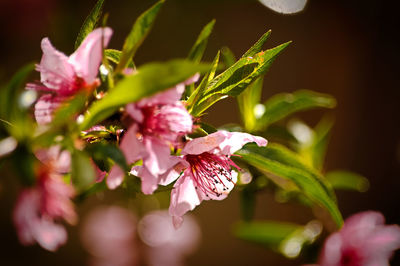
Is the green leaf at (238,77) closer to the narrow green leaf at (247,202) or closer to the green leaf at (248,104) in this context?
the green leaf at (248,104)

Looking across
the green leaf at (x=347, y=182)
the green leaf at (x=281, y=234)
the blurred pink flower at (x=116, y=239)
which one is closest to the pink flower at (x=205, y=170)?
the green leaf at (x=281, y=234)

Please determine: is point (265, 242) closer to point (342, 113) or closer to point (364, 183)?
point (364, 183)

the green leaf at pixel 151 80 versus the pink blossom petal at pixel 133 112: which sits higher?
the green leaf at pixel 151 80

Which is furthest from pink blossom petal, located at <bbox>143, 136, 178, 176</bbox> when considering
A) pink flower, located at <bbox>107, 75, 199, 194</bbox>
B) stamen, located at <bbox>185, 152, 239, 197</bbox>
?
stamen, located at <bbox>185, 152, 239, 197</bbox>

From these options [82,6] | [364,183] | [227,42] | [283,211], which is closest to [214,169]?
[364,183]

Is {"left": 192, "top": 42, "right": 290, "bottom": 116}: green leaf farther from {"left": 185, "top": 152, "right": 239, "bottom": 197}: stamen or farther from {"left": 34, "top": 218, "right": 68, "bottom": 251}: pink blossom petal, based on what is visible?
{"left": 34, "top": 218, "right": 68, "bottom": 251}: pink blossom petal

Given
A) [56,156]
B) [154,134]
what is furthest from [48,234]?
[154,134]
